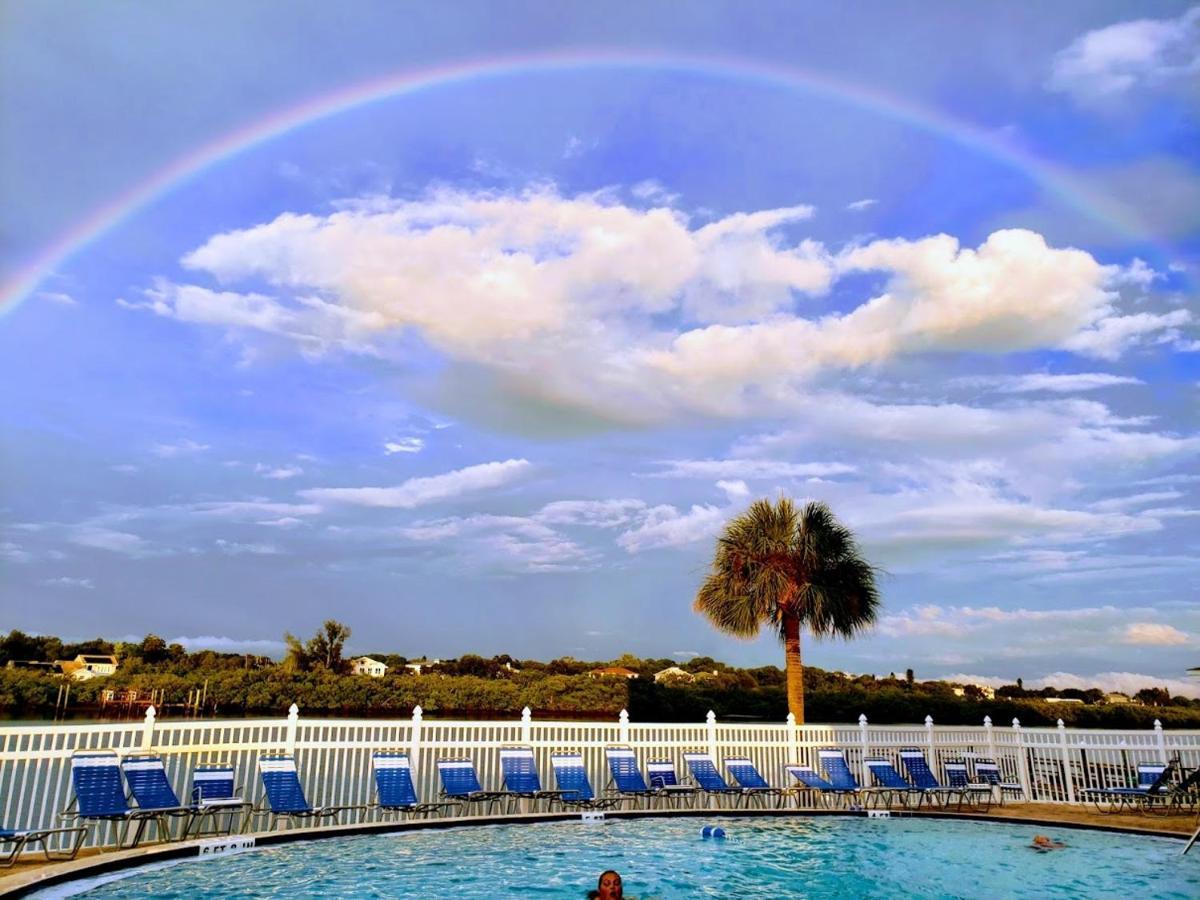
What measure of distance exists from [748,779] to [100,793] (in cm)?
1024

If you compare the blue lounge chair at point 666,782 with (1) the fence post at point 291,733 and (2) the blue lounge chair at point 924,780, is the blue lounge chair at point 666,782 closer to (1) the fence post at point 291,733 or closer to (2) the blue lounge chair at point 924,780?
(2) the blue lounge chair at point 924,780

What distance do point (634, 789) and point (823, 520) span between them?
406 inches

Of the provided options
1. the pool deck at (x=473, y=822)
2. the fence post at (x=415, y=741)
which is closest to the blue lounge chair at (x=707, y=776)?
the pool deck at (x=473, y=822)

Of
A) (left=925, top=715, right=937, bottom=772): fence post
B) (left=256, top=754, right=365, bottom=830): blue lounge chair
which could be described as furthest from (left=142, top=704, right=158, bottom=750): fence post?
(left=925, top=715, right=937, bottom=772): fence post

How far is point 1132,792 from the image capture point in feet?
48.9

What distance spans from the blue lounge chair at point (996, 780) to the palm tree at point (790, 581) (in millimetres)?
5373

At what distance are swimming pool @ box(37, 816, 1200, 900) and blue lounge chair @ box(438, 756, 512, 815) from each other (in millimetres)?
620

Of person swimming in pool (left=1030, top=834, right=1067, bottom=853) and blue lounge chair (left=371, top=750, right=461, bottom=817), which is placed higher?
blue lounge chair (left=371, top=750, right=461, bottom=817)

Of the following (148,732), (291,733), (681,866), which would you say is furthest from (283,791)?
(681,866)

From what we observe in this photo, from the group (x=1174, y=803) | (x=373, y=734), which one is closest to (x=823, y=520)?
(x=1174, y=803)

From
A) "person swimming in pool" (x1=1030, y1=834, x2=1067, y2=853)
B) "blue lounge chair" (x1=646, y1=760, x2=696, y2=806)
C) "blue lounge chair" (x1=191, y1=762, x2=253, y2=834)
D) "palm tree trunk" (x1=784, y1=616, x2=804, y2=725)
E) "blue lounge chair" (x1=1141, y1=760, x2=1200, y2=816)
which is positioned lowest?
"person swimming in pool" (x1=1030, y1=834, x2=1067, y2=853)

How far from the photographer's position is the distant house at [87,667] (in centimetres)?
6087

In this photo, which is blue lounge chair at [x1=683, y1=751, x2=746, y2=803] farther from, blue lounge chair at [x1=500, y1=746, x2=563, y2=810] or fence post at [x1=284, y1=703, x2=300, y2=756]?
fence post at [x1=284, y1=703, x2=300, y2=756]

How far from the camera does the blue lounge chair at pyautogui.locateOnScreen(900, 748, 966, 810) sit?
16109mm
